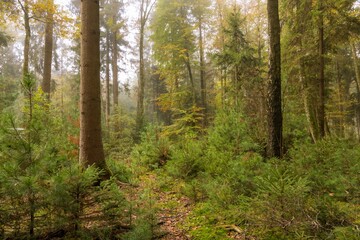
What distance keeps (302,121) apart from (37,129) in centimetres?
865

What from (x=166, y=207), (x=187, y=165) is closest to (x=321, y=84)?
(x=187, y=165)

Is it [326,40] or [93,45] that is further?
[326,40]

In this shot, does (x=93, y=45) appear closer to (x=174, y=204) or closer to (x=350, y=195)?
(x=174, y=204)

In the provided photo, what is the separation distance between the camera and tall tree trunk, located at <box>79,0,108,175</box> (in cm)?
529

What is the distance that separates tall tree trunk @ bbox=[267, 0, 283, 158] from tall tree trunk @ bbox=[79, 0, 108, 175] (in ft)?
14.2

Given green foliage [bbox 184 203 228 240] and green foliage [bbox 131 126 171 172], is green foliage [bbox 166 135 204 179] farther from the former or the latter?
green foliage [bbox 184 203 228 240]

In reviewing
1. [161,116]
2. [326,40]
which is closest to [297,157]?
[326,40]

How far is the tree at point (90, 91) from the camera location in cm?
529

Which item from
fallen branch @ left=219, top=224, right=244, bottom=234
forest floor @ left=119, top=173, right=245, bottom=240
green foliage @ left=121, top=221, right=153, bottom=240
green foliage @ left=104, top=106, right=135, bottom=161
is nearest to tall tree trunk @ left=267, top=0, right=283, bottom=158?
forest floor @ left=119, top=173, right=245, bottom=240

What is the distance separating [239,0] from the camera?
64.5 ft

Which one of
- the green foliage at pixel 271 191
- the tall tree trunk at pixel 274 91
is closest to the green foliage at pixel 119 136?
the green foliage at pixel 271 191

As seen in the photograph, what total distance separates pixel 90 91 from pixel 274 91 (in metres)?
4.63

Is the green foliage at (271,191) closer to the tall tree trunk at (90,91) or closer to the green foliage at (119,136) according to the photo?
the tall tree trunk at (90,91)

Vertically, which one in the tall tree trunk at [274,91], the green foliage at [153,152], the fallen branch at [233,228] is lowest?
the fallen branch at [233,228]
